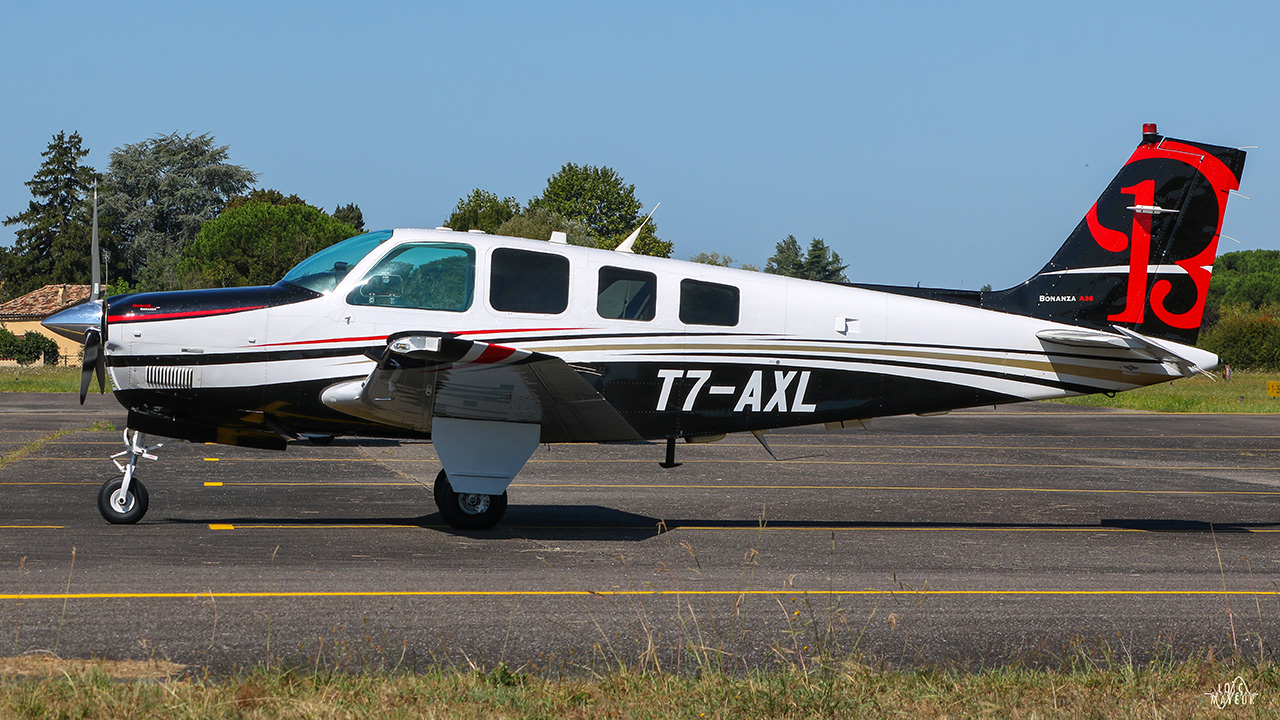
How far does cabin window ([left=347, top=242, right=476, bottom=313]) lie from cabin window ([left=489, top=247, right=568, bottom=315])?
0.80 feet

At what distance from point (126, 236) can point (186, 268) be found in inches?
766

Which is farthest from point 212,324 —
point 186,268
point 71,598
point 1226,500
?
point 186,268

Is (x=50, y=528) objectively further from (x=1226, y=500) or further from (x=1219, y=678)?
(x=1226, y=500)

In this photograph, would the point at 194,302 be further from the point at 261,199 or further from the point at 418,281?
the point at 261,199

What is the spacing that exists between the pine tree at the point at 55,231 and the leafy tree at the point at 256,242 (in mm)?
15851

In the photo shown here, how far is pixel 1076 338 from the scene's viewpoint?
10539 millimetres

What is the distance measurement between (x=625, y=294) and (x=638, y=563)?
2.56 meters

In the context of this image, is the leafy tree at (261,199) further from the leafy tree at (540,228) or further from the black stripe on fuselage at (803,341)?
the black stripe on fuselage at (803,341)

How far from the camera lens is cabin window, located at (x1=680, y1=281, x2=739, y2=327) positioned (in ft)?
33.1

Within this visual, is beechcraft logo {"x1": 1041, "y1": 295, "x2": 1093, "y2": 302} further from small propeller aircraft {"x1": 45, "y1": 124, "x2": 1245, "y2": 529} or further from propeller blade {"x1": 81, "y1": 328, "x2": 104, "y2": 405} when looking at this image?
propeller blade {"x1": 81, "y1": 328, "x2": 104, "y2": 405}

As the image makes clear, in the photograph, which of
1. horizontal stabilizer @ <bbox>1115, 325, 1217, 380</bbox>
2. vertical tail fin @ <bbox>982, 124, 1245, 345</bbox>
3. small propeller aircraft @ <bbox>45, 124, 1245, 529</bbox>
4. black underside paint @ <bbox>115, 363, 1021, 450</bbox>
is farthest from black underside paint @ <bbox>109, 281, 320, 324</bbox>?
horizontal stabilizer @ <bbox>1115, 325, 1217, 380</bbox>

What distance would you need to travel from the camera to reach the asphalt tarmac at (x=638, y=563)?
20.7 feet

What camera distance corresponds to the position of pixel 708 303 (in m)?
10.1

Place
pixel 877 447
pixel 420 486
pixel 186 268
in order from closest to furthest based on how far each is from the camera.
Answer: pixel 420 486 → pixel 877 447 → pixel 186 268
